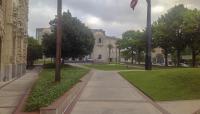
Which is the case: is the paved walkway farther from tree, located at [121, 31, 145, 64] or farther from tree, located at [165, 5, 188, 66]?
tree, located at [121, 31, 145, 64]

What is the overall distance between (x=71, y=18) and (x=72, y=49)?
438cm

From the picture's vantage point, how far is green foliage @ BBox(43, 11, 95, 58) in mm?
63312

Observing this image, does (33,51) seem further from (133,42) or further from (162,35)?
(162,35)

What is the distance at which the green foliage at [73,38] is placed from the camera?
6331 centimetres

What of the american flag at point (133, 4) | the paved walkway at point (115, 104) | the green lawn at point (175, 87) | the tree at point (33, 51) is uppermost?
the american flag at point (133, 4)

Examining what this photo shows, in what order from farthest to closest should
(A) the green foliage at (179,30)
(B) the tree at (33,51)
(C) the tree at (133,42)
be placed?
(C) the tree at (133,42) < (B) the tree at (33,51) < (A) the green foliage at (179,30)

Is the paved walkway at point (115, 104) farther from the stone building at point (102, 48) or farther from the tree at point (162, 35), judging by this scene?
the stone building at point (102, 48)

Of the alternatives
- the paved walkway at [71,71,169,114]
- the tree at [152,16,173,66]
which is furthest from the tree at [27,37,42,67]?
the paved walkway at [71,71,169,114]

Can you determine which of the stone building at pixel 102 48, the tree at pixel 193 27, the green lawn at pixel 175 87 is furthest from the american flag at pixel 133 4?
the stone building at pixel 102 48

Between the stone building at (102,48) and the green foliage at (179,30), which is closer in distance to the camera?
the green foliage at (179,30)

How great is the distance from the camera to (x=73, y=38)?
63.3m

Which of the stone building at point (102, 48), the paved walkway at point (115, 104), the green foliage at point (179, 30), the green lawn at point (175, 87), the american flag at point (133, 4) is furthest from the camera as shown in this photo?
the stone building at point (102, 48)

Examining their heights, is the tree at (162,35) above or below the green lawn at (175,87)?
above

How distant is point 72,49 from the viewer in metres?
63.9
